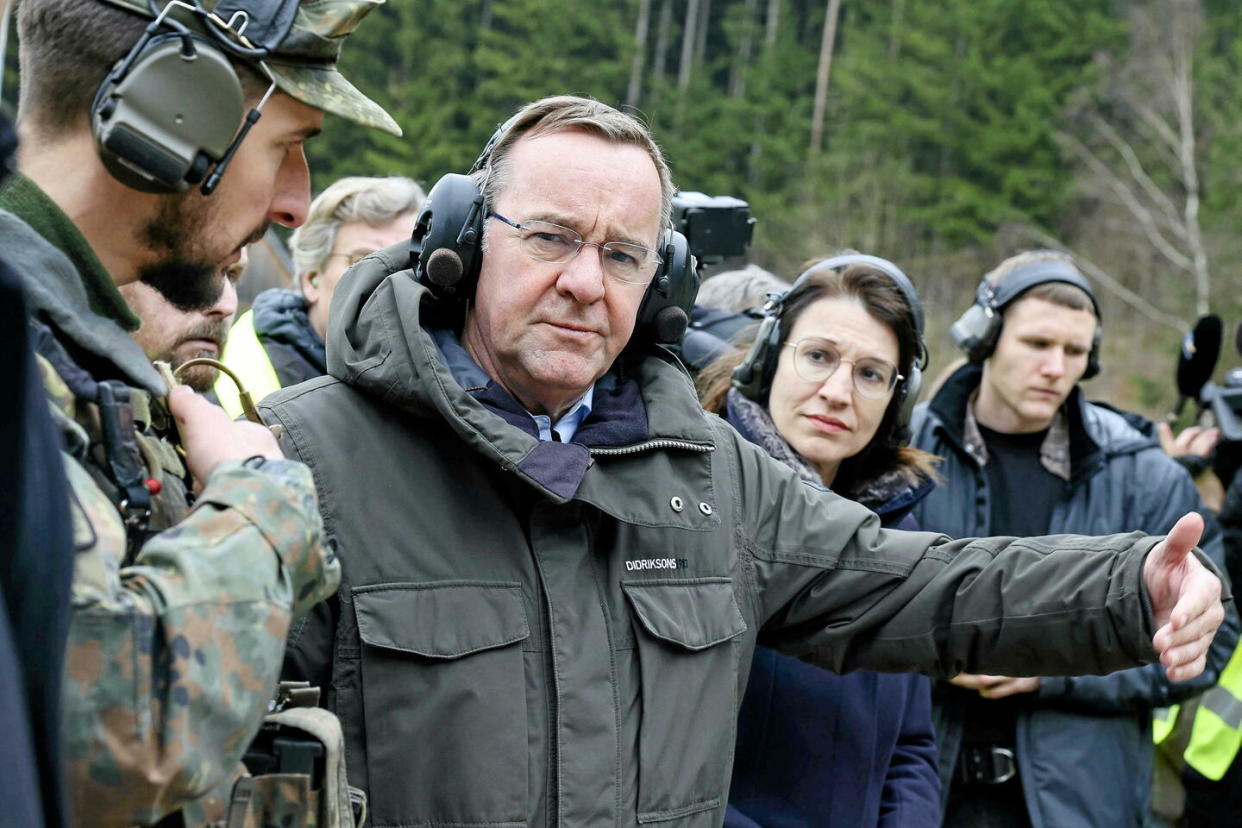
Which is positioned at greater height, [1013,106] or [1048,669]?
[1013,106]

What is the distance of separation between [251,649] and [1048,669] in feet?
6.11

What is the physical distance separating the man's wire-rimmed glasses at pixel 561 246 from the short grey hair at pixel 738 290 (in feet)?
7.93

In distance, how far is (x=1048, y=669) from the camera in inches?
114

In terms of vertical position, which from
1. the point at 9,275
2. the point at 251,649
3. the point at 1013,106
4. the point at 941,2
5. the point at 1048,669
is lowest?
the point at 1048,669

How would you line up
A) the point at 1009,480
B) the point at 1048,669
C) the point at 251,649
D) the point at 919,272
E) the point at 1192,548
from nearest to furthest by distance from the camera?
the point at 251,649 < the point at 1192,548 < the point at 1048,669 < the point at 1009,480 < the point at 919,272

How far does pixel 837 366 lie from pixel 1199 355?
243cm

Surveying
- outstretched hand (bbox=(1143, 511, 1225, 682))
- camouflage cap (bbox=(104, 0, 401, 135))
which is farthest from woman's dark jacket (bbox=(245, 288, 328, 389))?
outstretched hand (bbox=(1143, 511, 1225, 682))

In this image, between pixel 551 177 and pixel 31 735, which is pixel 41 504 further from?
pixel 551 177

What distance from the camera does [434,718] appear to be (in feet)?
7.57

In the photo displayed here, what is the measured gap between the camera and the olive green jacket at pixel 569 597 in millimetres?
2311

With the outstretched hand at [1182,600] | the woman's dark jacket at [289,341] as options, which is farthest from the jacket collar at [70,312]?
the woman's dark jacket at [289,341]

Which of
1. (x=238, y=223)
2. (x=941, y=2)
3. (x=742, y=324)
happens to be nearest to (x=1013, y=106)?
(x=941, y=2)

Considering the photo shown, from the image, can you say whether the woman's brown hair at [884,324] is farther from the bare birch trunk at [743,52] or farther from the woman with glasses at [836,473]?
the bare birch trunk at [743,52]

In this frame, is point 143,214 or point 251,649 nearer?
point 251,649
